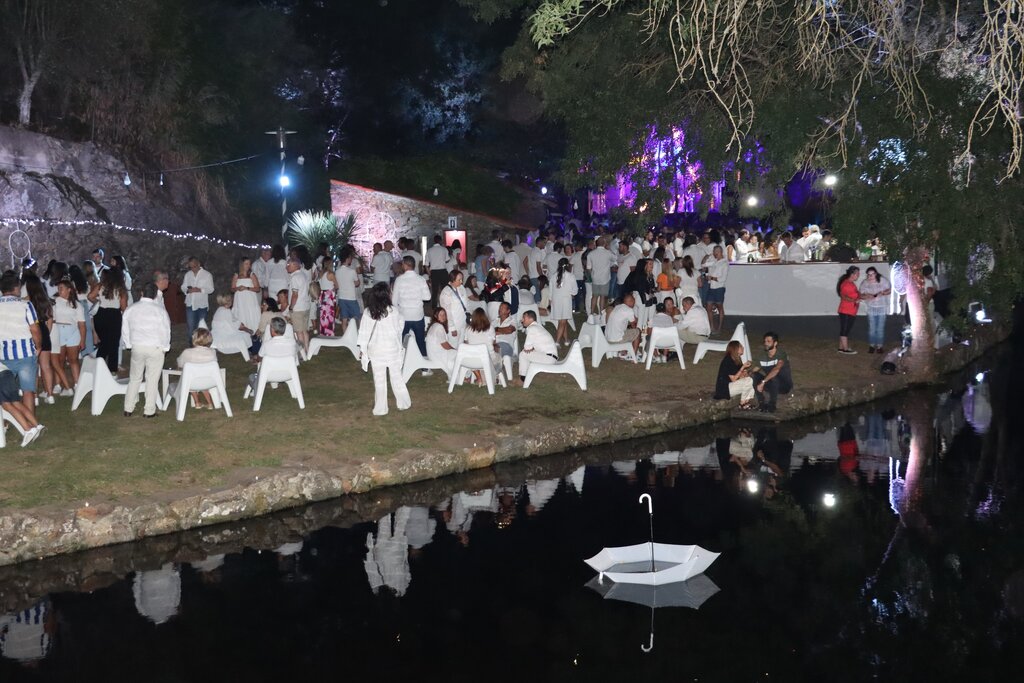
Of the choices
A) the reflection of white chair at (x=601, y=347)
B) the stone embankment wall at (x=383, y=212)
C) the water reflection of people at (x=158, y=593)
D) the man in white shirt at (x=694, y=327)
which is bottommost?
the water reflection of people at (x=158, y=593)

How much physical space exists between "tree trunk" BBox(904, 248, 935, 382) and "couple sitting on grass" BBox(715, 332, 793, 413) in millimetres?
3462

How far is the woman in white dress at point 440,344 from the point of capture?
14102 mm

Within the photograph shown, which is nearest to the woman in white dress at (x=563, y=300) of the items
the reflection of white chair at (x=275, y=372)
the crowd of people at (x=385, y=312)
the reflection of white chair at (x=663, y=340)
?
the crowd of people at (x=385, y=312)

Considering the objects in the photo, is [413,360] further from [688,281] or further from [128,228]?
[128,228]

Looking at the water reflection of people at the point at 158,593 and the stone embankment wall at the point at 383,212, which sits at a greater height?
the stone embankment wall at the point at 383,212

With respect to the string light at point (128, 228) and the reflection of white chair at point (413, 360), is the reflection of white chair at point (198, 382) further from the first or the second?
the string light at point (128, 228)

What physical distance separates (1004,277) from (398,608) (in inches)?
434

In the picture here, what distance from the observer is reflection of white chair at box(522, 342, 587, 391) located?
13898mm

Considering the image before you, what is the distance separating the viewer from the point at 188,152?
32.7 metres

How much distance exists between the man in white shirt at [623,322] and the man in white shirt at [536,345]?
1941mm

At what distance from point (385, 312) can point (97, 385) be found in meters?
3.31

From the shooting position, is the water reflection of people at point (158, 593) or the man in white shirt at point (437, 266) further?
the man in white shirt at point (437, 266)

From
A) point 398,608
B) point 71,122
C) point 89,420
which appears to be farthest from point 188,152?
point 398,608

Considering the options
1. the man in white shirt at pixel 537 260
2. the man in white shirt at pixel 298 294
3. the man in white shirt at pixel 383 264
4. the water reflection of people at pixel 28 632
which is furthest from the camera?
the man in white shirt at pixel 537 260
